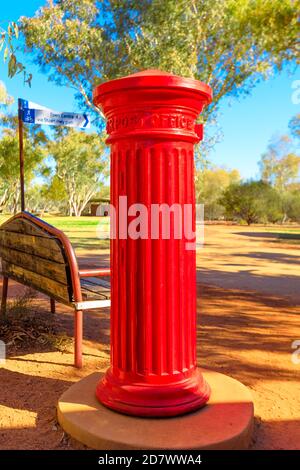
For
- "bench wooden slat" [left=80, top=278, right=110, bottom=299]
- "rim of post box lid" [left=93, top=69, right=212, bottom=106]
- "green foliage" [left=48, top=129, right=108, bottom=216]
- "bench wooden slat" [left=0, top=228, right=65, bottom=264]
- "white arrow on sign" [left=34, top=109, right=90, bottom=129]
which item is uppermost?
"green foliage" [left=48, top=129, right=108, bottom=216]

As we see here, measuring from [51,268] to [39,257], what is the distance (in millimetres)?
355

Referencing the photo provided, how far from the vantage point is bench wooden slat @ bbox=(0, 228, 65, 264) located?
13.5 ft

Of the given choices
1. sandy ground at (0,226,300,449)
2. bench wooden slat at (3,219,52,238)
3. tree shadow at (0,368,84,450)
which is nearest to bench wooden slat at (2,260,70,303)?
bench wooden slat at (3,219,52,238)

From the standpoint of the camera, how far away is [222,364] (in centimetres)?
416

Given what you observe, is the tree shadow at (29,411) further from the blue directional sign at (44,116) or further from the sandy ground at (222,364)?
the blue directional sign at (44,116)

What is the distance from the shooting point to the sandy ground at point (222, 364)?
2943mm

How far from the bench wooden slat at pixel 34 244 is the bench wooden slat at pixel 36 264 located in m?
0.05

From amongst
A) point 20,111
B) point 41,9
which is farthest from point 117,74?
point 20,111

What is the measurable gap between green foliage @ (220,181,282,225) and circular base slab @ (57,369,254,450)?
36.4m

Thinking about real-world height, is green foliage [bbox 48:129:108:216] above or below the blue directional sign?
above

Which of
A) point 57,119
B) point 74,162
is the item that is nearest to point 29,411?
point 57,119

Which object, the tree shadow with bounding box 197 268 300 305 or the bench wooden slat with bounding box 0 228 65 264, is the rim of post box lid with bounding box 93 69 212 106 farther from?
the tree shadow with bounding box 197 268 300 305

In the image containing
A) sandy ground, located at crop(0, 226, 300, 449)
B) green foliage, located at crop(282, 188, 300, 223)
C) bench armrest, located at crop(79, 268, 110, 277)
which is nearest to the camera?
sandy ground, located at crop(0, 226, 300, 449)

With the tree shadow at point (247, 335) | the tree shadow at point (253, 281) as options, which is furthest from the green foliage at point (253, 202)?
the tree shadow at point (247, 335)
